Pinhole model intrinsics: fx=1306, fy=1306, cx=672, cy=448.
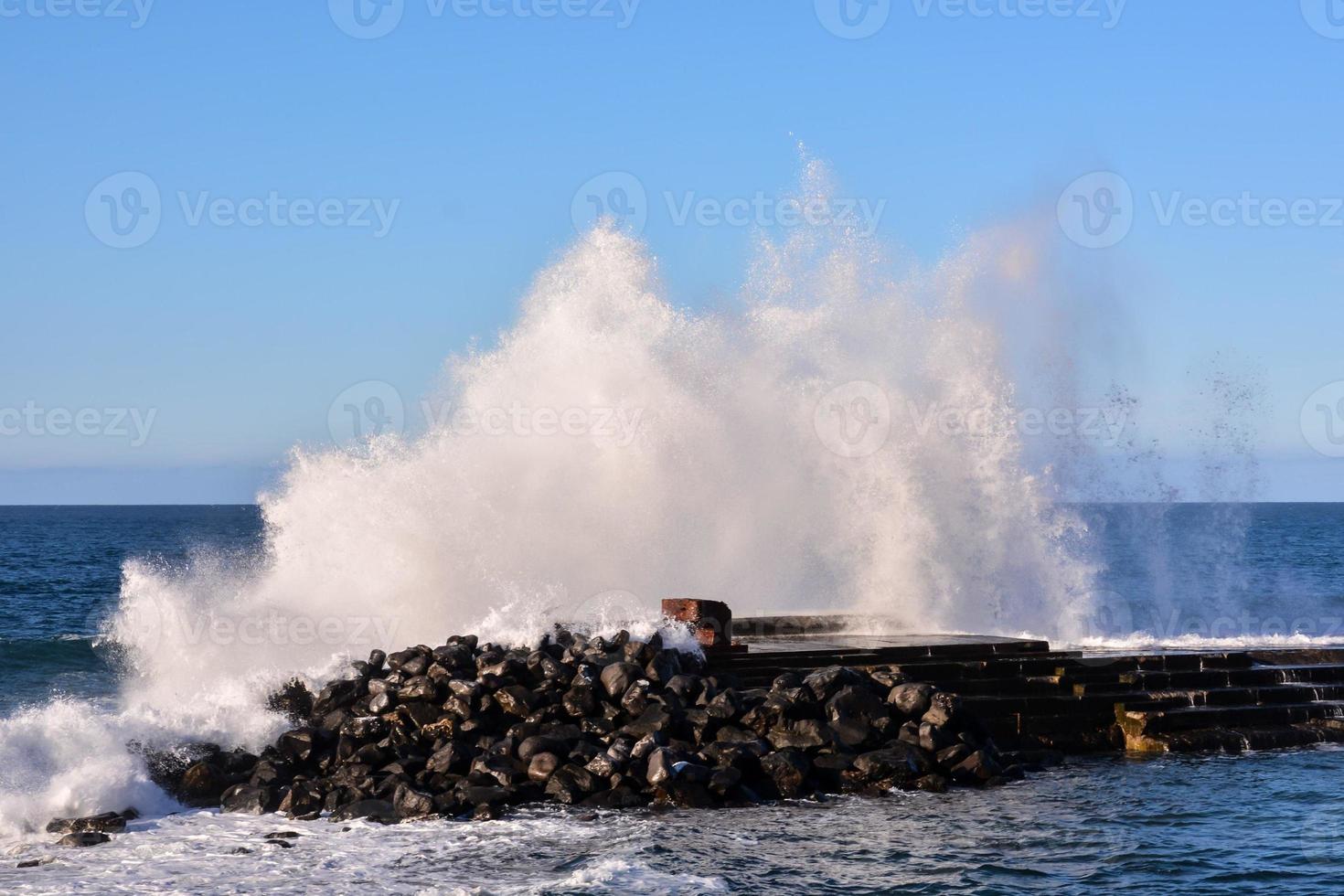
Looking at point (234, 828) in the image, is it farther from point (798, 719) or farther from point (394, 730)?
point (798, 719)

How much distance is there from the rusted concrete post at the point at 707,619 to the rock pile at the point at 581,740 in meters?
0.56

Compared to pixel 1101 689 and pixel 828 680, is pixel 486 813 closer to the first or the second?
pixel 828 680

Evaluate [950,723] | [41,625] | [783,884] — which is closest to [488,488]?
[950,723]

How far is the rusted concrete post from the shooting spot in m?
17.0

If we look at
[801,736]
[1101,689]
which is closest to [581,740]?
[801,736]

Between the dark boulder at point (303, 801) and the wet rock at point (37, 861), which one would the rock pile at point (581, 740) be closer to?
the dark boulder at point (303, 801)

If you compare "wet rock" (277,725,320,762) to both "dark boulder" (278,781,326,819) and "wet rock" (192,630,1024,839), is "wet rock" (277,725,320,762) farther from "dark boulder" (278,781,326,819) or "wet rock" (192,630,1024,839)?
"dark boulder" (278,781,326,819)

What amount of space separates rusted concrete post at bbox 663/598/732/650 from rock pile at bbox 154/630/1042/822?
56cm

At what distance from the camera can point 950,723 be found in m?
15.2

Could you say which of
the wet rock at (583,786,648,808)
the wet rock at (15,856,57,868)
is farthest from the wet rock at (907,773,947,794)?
the wet rock at (15,856,57,868)

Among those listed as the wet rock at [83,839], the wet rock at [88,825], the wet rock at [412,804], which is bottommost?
the wet rock at [83,839]

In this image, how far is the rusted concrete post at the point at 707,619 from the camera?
55.9 feet

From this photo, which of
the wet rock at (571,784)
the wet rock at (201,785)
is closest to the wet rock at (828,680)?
the wet rock at (571,784)

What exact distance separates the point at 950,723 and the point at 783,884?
16.4 feet
